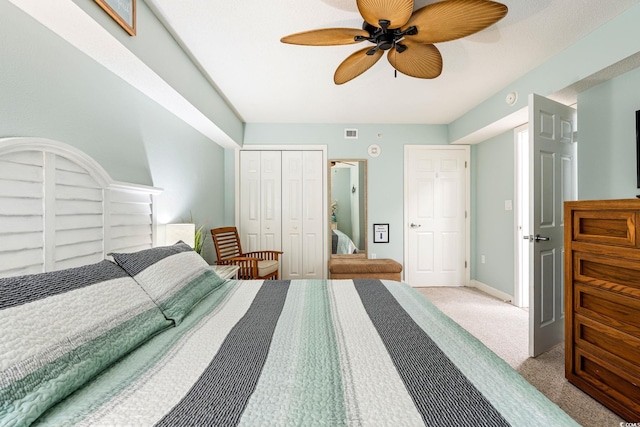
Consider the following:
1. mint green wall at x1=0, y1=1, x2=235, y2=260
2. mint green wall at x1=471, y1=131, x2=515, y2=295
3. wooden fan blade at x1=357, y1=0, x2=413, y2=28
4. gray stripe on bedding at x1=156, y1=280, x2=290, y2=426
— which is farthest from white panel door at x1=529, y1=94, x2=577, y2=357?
mint green wall at x1=0, y1=1, x2=235, y2=260

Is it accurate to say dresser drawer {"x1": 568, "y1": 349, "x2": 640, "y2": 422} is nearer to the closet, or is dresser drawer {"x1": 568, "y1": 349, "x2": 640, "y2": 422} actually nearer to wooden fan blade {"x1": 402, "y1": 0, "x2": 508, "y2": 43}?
wooden fan blade {"x1": 402, "y1": 0, "x2": 508, "y2": 43}

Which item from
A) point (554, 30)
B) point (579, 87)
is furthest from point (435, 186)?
point (554, 30)

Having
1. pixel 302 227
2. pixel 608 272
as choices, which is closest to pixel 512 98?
pixel 608 272

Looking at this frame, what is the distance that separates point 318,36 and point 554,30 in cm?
176

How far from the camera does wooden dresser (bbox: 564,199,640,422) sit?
60.3 inches

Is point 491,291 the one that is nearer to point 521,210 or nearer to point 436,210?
point 521,210

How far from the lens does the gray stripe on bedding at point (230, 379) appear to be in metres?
0.67

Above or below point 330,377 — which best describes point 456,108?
above

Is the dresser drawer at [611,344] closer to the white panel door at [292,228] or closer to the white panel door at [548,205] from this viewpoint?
the white panel door at [548,205]

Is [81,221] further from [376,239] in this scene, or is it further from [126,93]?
[376,239]

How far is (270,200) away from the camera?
432 cm

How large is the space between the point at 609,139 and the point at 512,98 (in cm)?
100

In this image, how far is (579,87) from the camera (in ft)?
7.65

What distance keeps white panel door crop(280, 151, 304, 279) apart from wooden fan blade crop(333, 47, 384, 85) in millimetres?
2180
